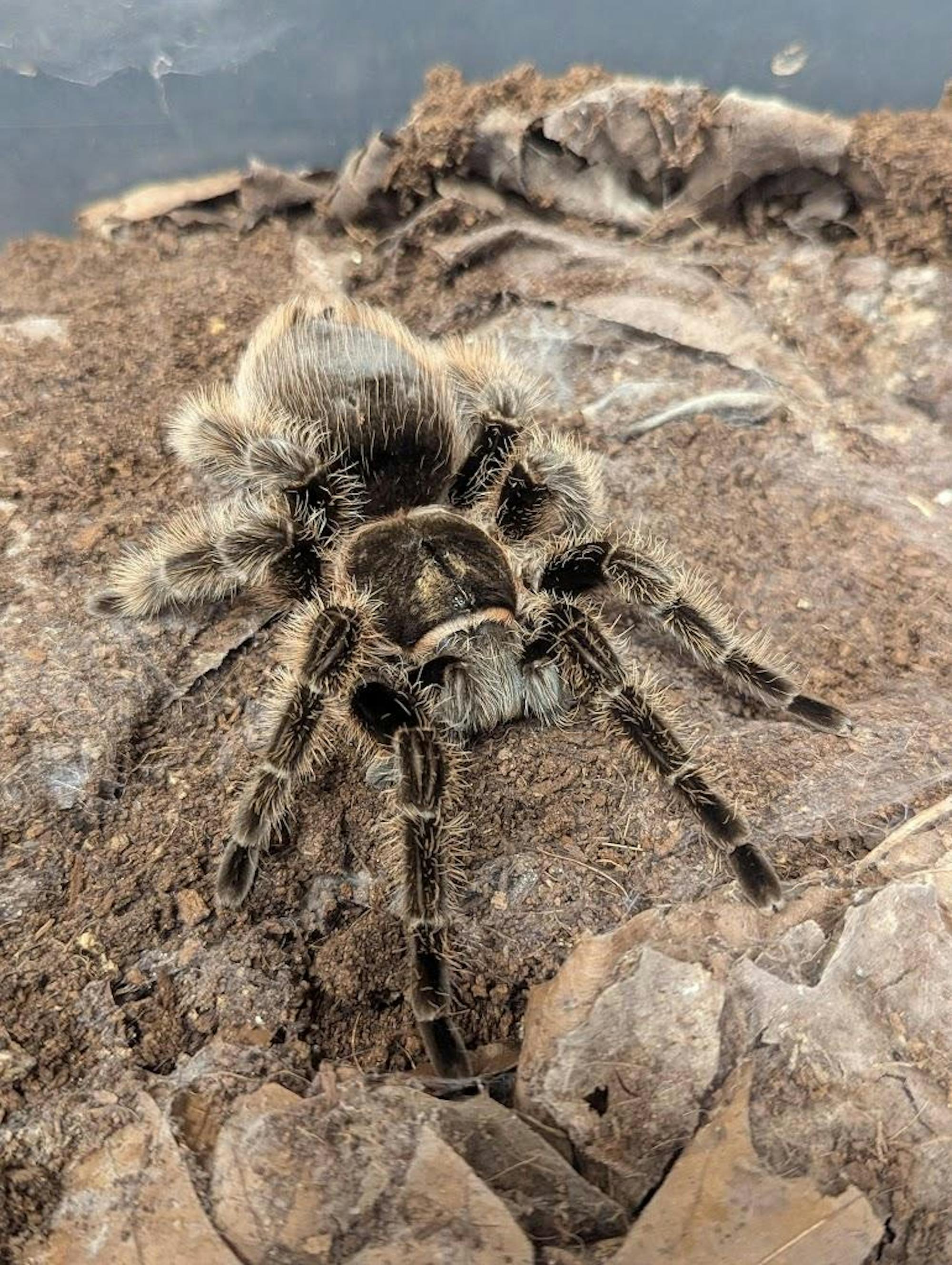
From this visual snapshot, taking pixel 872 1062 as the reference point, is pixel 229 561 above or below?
above

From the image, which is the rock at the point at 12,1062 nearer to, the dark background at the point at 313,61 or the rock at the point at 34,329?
the rock at the point at 34,329

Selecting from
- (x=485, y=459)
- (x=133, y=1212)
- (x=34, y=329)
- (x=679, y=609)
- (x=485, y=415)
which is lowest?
(x=133, y=1212)

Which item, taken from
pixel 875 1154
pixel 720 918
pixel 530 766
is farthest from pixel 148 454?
pixel 875 1154

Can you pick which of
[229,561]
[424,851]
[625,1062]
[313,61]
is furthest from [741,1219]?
[313,61]

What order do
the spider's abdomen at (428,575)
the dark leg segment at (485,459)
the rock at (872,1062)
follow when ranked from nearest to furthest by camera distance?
the rock at (872,1062) < the spider's abdomen at (428,575) < the dark leg segment at (485,459)

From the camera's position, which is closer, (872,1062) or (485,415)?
(872,1062)

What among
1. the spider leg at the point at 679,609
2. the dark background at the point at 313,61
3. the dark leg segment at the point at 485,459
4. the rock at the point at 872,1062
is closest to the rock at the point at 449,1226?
the rock at the point at 872,1062

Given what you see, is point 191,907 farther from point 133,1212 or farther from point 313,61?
point 313,61

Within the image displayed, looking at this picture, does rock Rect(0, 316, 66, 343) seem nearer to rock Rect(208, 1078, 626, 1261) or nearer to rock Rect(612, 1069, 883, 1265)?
rock Rect(208, 1078, 626, 1261)
